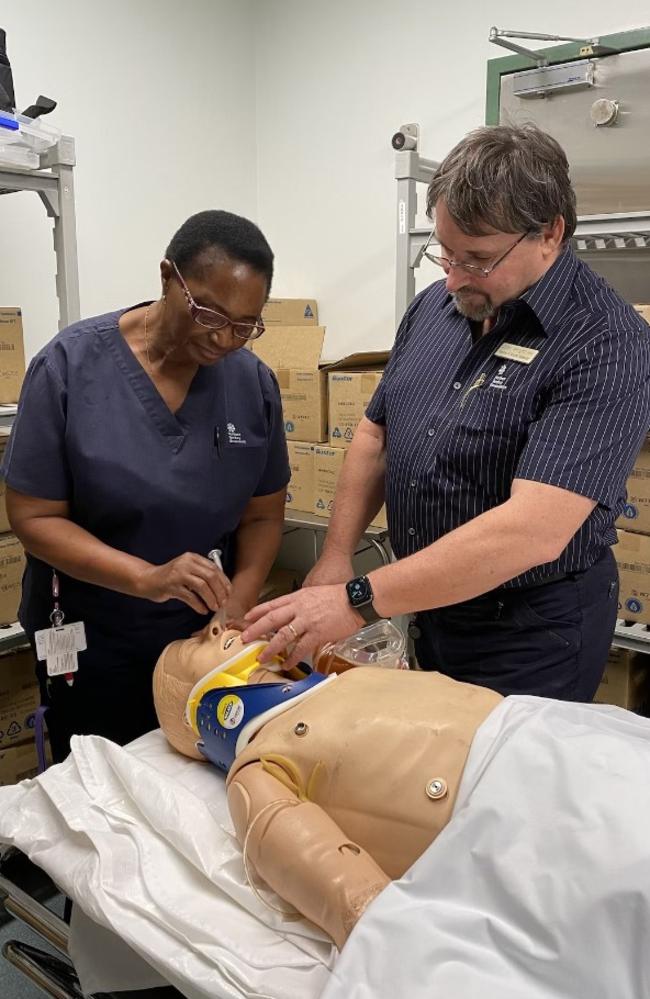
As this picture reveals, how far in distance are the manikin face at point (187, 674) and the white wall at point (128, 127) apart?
68.1 inches

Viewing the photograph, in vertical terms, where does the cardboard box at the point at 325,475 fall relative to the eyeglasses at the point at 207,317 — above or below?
below

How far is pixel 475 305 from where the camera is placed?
1.33 meters

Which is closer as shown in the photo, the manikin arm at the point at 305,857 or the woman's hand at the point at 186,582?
the manikin arm at the point at 305,857

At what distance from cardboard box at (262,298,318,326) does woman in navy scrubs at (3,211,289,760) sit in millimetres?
1650

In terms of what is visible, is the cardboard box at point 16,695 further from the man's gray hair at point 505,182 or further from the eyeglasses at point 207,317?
the man's gray hair at point 505,182

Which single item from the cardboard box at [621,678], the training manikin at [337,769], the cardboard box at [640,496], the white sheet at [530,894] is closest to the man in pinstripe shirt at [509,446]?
the training manikin at [337,769]

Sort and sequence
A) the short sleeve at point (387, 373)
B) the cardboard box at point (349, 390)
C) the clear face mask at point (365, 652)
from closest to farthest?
1. the clear face mask at point (365, 652)
2. the short sleeve at point (387, 373)
3. the cardboard box at point (349, 390)

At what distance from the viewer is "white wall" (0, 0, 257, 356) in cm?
264

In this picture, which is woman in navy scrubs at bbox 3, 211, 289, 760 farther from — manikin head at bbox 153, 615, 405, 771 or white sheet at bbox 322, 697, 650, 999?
white sheet at bbox 322, 697, 650, 999

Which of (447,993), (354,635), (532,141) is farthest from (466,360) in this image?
(447,993)

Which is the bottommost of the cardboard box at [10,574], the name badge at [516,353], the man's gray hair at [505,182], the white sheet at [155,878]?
the cardboard box at [10,574]

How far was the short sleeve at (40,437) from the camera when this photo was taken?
4.51ft

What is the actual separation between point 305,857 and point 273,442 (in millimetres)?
842

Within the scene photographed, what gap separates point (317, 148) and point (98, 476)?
7.52ft
